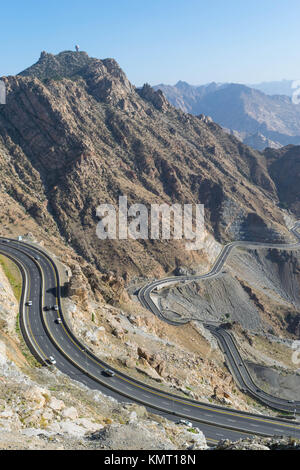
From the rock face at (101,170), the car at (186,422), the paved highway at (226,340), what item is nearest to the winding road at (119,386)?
the car at (186,422)

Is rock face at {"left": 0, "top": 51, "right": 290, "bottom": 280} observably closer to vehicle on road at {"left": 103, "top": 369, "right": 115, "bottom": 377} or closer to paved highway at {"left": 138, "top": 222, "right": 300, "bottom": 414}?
paved highway at {"left": 138, "top": 222, "right": 300, "bottom": 414}

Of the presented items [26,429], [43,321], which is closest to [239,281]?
[43,321]

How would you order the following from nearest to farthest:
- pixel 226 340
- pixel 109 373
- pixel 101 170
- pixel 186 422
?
pixel 186 422, pixel 109 373, pixel 226 340, pixel 101 170

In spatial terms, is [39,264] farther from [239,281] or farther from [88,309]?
[239,281]

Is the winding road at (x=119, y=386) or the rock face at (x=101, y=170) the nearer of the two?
the winding road at (x=119, y=386)

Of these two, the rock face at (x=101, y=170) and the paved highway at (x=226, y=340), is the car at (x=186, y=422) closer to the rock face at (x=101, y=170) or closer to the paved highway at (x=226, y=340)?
the paved highway at (x=226, y=340)

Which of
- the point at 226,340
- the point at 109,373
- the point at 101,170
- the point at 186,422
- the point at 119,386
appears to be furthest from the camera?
the point at 101,170

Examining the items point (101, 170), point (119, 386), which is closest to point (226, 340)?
point (119, 386)

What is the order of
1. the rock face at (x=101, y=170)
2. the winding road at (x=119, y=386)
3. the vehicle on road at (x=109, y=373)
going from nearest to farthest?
the winding road at (x=119, y=386), the vehicle on road at (x=109, y=373), the rock face at (x=101, y=170)

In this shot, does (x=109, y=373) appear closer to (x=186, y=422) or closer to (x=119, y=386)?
(x=119, y=386)
